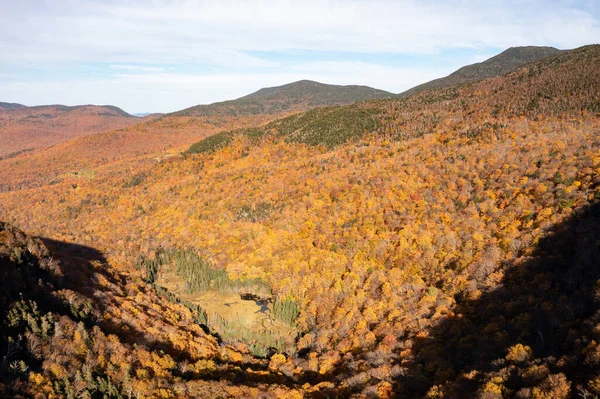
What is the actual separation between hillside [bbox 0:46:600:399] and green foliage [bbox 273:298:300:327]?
0.45 meters

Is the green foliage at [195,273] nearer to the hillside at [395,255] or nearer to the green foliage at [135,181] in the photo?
the hillside at [395,255]

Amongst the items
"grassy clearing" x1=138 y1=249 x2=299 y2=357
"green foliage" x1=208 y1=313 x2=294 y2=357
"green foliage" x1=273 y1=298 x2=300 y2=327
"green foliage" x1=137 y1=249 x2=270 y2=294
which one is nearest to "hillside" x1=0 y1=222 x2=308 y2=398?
"green foliage" x1=208 y1=313 x2=294 y2=357

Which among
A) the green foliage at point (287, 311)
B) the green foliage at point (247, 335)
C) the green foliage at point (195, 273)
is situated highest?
the green foliage at point (195, 273)

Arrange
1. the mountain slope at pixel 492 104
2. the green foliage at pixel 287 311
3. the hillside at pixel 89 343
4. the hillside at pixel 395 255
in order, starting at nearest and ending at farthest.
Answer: the hillside at pixel 89 343 < the hillside at pixel 395 255 < the green foliage at pixel 287 311 < the mountain slope at pixel 492 104

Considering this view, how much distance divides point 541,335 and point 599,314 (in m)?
6.72

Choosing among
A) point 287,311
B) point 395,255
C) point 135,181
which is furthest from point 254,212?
point 135,181

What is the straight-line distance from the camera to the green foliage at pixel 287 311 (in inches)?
3201

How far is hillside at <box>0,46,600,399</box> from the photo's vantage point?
49.0 meters

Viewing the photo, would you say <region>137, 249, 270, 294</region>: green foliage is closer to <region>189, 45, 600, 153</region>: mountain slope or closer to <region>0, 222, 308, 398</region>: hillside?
<region>0, 222, 308, 398</region>: hillside

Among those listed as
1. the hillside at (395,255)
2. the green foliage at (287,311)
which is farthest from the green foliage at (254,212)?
the green foliage at (287,311)

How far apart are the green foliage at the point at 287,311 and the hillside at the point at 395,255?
454 millimetres

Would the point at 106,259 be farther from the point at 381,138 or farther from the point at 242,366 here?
the point at 381,138

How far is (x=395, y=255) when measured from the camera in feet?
271

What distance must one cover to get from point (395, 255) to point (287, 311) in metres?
28.1
